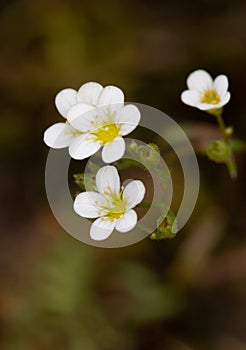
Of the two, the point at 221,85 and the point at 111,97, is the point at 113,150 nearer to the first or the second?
the point at 111,97

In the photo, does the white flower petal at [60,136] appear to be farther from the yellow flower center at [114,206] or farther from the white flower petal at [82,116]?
the yellow flower center at [114,206]

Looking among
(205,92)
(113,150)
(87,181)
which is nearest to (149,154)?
(113,150)

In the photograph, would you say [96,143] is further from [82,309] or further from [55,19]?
[55,19]

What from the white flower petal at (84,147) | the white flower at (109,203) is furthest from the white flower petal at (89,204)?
the white flower petal at (84,147)

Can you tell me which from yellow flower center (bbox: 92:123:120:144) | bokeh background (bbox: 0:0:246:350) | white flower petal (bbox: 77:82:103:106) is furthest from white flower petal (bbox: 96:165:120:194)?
bokeh background (bbox: 0:0:246:350)

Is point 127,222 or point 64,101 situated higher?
point 64,101

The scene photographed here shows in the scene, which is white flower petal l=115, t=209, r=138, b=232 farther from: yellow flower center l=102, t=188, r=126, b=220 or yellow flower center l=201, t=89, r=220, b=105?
yellow flower center l=201, t=89, r=220, b=105
